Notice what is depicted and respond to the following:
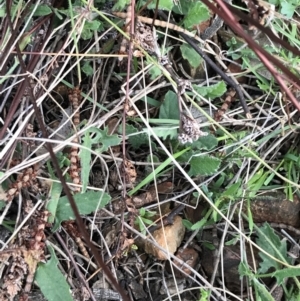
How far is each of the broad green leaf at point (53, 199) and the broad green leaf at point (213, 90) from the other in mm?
363

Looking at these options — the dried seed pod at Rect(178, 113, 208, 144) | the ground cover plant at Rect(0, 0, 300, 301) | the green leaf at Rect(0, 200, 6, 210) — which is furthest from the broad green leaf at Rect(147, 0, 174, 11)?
the green leaf at Rect(0, 200, 6, 210)

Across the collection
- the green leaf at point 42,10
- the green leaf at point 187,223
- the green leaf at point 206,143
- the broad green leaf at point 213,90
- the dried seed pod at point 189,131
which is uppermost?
the green leaf at point 42,10

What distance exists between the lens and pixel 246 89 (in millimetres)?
1128

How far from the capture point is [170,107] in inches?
41.1

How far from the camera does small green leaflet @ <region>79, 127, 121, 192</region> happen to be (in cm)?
96

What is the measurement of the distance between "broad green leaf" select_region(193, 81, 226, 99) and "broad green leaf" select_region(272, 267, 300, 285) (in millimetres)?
394

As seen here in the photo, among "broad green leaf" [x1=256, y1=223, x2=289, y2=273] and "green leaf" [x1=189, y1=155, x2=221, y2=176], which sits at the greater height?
"green leaf" [x1=189, y1=155, x2=221, y2=176]

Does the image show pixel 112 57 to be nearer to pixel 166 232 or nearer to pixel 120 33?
pixel 120 33

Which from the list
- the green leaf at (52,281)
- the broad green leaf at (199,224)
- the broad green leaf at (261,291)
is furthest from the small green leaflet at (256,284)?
the green leaf at (52,281)

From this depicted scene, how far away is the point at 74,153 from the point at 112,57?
0.24 metres

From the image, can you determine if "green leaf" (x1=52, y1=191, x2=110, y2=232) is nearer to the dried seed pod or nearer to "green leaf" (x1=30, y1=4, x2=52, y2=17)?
the dried seed pod

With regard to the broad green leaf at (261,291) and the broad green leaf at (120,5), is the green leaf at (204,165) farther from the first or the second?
the broad green leaf at (120,5)

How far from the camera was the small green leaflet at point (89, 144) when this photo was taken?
0.96 metres

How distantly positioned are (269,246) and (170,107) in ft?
1.22
